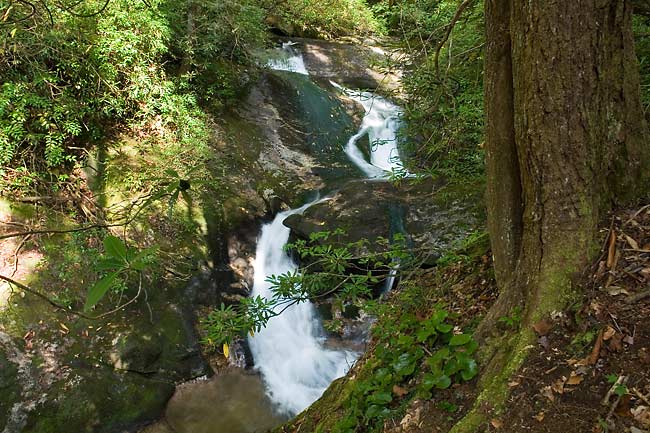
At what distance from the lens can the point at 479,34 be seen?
15.4ft

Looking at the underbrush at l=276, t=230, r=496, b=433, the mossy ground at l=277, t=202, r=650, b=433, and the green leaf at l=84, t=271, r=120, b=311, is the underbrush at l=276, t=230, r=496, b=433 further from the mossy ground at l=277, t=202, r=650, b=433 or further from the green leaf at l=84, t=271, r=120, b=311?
the green leaf at l=84, t=271, r=120, b=311

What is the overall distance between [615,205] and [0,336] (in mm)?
6332

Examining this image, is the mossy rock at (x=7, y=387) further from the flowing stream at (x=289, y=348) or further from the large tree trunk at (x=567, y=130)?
the large tree trunk at (x=567, y=130)

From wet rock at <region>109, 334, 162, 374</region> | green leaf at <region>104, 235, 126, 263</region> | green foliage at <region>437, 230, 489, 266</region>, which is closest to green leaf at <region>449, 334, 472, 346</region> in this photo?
green foliage at <region>437, 230, 489, 266</region>

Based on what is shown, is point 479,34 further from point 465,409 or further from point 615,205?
point 465,409

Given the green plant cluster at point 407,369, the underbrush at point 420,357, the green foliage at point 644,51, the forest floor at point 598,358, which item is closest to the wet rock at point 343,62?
the green foliage at point 644,51

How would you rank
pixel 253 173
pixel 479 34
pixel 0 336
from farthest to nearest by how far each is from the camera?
1. pixel 253 173
2. pixel 0 336
3. pixel 479 34

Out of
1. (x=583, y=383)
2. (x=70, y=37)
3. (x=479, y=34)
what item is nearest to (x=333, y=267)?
(x=583, y=383)

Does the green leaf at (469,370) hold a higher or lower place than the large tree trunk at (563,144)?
lower

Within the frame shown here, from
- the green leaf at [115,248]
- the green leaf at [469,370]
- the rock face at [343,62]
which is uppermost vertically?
the rock face at [343,62]

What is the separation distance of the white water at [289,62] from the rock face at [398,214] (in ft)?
18.5

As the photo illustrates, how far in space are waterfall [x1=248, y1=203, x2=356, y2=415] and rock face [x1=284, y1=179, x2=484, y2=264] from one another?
0.68 meters

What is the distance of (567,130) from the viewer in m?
1.92

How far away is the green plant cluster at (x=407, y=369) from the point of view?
85.0 inches
